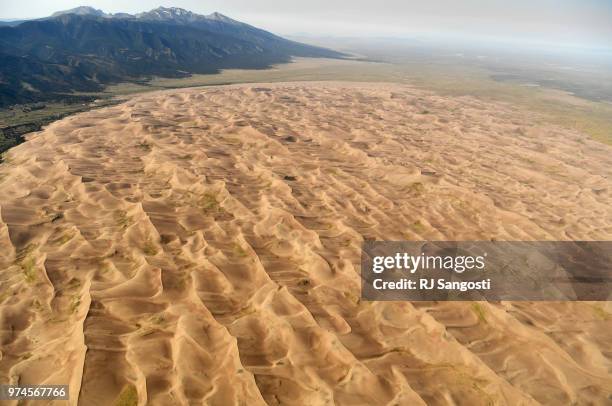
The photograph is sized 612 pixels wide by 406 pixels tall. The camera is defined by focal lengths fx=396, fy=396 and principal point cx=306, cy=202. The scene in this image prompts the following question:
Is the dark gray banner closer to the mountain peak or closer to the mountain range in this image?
the mountain range

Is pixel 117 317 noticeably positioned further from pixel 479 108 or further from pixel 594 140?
pixel 479 108

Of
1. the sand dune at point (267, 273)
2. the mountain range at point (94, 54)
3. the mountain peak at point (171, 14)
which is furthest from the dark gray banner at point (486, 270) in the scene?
the mountain peak at point (171, 14)

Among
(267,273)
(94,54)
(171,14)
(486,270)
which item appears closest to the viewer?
(267,273)

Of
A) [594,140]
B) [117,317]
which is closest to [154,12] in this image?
[594,140]

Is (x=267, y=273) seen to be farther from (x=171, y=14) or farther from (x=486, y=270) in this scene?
(x=171, y=14)

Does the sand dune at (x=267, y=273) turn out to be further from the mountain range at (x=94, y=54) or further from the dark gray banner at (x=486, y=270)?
the mountain range at (x=94, y=54)

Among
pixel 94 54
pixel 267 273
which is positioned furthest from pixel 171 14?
pixel 267 273
